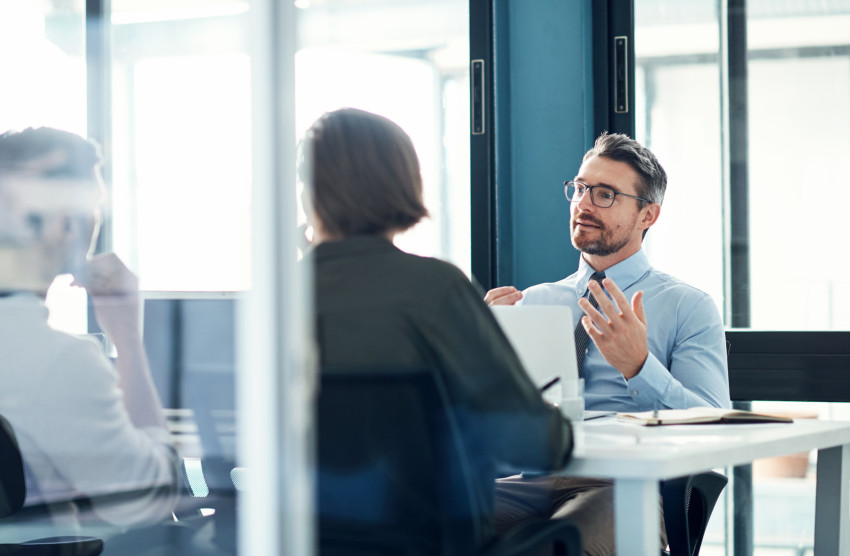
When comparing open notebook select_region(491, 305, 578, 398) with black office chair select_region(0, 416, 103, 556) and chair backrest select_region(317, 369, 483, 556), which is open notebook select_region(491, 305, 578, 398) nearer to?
chair backrest select_region(317, 369, 483, 556)

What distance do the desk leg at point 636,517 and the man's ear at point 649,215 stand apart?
56.3 inches

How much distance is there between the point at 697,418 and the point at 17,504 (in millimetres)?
1319

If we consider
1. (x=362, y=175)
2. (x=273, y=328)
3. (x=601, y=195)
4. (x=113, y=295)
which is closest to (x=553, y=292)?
(x=601, y=195)

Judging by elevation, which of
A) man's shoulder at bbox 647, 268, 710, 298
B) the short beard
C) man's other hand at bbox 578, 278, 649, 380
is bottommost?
man's other hand at bbox 578, 278, 649, 380

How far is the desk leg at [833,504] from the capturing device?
6.51ft

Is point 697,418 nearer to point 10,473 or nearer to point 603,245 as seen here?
point 603,245

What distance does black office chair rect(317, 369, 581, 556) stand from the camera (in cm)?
132

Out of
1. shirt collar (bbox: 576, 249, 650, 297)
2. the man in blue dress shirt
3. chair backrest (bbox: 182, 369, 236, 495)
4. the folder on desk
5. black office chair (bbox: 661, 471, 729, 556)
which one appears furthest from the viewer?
shirt collar (bbox: 576, 249, 650, 297)

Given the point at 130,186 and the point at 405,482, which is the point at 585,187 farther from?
the point at 405,482

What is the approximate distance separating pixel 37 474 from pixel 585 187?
177 cm

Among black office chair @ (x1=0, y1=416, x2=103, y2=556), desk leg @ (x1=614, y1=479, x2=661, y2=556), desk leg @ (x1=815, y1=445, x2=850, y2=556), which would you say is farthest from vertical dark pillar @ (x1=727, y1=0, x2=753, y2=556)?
black office chair @ (x1=0, y1=416, x2=103, y2=556)

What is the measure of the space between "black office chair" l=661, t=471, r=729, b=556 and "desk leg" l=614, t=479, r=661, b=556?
0.51 meters

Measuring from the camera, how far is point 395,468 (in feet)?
4.37

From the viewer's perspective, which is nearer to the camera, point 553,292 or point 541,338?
point 541,338
